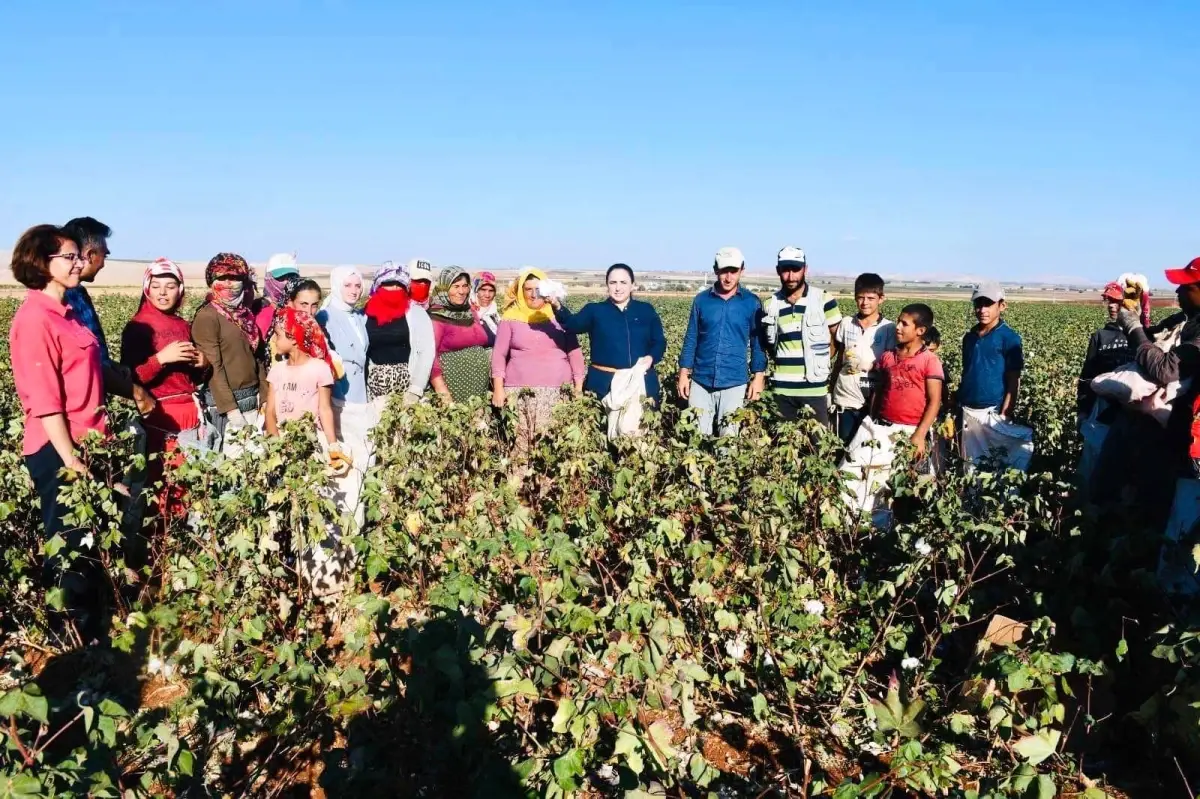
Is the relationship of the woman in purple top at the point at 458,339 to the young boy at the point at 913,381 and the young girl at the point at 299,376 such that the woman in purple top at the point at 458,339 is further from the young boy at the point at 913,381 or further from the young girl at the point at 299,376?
the young boy at the point at 913,381

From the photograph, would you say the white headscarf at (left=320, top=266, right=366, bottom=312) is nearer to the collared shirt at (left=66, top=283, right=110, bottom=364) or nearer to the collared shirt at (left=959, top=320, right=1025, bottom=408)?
the collared shirt at (left=66, top=283, right=110, bottom=364)

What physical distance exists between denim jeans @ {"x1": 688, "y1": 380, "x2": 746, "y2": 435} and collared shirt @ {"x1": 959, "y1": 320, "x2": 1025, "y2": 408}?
1.44 metres

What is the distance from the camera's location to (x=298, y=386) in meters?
4.38

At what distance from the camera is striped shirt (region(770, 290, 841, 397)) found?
5309mm

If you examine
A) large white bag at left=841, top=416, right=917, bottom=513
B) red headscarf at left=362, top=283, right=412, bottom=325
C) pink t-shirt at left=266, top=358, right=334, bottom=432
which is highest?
red headscarf at left=362, top=283, right=412, bottom=325

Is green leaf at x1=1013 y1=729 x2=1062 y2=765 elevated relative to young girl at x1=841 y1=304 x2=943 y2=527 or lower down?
lower down

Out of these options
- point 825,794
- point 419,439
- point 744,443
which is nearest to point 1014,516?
point 744,443

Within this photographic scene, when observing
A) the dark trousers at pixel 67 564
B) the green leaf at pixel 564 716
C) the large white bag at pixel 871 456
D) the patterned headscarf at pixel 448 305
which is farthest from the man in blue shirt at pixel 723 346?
the dark trousers at pixel 67 564

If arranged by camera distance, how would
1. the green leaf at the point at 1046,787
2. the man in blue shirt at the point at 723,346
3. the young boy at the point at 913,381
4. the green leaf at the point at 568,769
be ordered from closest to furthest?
the green leaf at the point at 568,769 → the green leaf at the point at 1046,787 → the young boy at the point at 913,381 → the man in blue shirt at the point at 723,346

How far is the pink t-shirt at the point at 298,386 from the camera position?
14.4 ft

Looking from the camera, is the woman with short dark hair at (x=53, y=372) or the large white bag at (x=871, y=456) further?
the large white bag at (x=871, y=456)

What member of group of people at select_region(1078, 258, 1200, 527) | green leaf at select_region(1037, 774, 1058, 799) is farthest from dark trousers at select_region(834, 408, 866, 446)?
green leaf at select_region(1037, 774, 1058, 799)

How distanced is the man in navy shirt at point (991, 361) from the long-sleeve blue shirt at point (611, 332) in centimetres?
200

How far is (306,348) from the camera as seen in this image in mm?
4391
